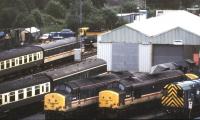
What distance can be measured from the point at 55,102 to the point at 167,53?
16037 mm

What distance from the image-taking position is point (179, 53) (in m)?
43.8

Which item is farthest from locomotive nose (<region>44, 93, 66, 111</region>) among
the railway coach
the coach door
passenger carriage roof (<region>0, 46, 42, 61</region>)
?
passenger carriage roof (<region>0, 46, 42, 61</region>)

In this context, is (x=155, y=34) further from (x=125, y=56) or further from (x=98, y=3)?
(x=98, y=3)

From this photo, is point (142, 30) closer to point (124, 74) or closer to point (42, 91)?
point (124, 74)

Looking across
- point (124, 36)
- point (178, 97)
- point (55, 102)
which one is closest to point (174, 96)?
point (178, 97)

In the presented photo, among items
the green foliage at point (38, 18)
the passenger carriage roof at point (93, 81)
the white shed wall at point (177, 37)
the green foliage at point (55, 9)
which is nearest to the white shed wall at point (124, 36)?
the white shed wall at point (177, 37)

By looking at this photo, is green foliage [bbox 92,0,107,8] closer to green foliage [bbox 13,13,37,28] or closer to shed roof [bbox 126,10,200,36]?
green foliage [bbox 13,13,37,28]

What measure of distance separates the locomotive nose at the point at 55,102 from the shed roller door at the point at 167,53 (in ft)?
50.6

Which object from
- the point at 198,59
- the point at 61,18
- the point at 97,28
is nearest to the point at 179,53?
the point at 198,59

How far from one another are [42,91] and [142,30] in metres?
14.0

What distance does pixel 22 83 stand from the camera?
107 ft

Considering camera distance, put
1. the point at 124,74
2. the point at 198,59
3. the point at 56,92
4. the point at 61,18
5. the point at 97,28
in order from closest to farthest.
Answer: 1. the point at 56,92
2. the point at 124,74
3. the point at 198,59
4. the point at 97,28
5. the point at 61,18

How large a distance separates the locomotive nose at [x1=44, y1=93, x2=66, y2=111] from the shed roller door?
15434mm

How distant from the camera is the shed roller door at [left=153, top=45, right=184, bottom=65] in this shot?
43625 millimetres
